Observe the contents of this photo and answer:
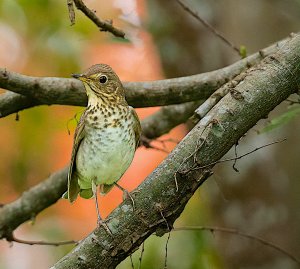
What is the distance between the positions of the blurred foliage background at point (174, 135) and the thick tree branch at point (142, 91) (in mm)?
557

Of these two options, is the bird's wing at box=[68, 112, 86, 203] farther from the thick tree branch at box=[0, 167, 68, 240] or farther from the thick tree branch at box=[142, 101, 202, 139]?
the thick tree branch at box=[142, 101, 202, 139]

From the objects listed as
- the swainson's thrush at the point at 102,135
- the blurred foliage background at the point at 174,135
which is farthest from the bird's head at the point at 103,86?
the blurred foliage background at the point at 174,135

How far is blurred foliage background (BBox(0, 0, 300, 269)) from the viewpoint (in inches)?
186

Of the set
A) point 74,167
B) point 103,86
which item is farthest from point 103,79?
point 74,167

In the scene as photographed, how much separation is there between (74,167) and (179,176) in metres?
1.08

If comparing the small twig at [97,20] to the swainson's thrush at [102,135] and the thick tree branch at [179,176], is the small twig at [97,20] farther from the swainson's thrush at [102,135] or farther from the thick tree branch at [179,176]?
the thick tree branch at [179,176]

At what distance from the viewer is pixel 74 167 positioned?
3707mm

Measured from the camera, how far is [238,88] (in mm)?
2900

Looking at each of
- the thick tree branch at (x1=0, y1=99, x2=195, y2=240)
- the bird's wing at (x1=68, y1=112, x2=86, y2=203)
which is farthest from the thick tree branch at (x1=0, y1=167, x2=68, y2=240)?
the bird's wing at (x1=68, y1=112, x2=86, y2=203)

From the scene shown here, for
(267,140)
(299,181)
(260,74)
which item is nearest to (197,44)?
(267,140)

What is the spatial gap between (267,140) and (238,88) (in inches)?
76.0

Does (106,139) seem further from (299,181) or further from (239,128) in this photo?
(299,181)

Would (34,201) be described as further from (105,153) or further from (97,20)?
(97,20)

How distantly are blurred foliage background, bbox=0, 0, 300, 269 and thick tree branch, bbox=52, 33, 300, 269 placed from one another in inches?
46.5
